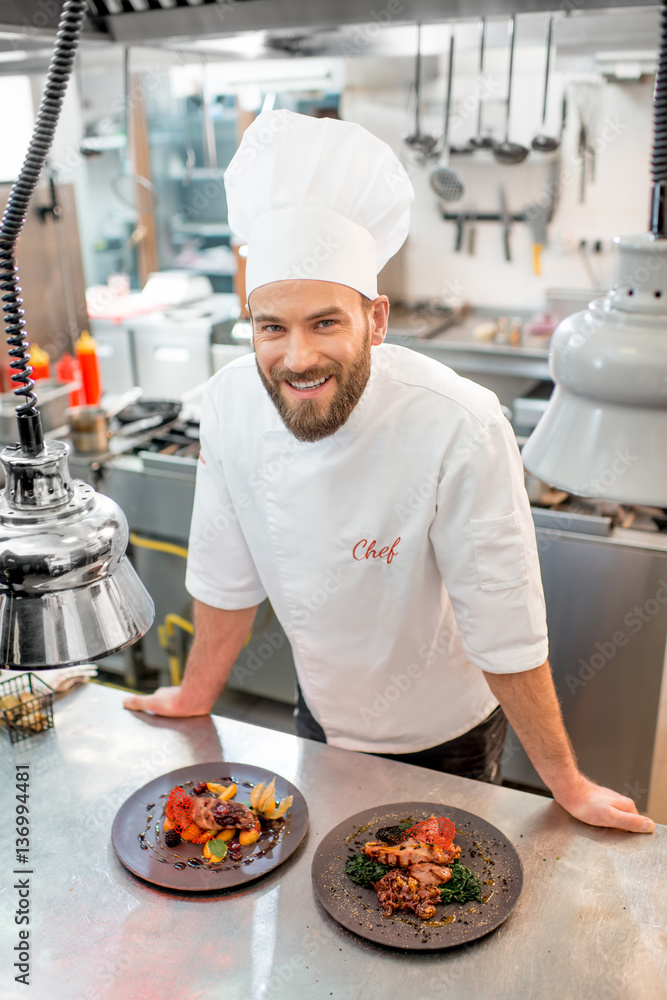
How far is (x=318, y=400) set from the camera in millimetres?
1426

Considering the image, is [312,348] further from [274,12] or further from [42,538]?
[274,12]

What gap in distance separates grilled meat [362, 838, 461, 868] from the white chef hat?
857mm

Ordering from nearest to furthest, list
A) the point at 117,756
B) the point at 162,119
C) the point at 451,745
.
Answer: the point at 117,756, the point at 451,745, the point at 162,119

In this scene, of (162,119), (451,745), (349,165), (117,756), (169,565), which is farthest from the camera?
(162,119)

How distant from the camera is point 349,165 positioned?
4.53ft

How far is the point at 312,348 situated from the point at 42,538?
637 mm

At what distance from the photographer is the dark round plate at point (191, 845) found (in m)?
1.23

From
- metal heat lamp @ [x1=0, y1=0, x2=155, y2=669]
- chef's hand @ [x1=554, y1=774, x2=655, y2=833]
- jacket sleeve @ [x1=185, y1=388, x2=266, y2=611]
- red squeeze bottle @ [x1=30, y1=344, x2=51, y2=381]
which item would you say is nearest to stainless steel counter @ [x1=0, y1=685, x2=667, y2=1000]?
chef's hand @ [x1=554, y1=774, x2=655, y2=833]

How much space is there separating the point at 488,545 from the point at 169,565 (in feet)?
6.05

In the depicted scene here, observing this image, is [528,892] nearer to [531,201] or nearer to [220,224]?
[531,201]

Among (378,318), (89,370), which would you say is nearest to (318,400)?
(378,318)

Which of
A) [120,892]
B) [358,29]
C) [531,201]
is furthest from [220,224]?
[120,892]

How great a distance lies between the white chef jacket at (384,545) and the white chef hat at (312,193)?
0.25 m

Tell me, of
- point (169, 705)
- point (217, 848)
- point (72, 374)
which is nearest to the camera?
point (217, 848)
